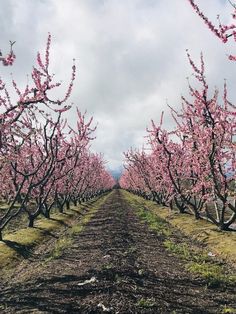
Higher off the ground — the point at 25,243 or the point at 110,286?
the point at 25,243

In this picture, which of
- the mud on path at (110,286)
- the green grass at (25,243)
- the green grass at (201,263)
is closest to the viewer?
the mud on path at (110,286)

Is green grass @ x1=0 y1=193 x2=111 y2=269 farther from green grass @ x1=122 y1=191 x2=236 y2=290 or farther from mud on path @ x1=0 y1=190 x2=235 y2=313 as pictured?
green grass @ x1=122 y1=191 x2=236 y2=290

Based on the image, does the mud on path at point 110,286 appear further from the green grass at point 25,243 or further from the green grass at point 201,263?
the green grass at point 25,243

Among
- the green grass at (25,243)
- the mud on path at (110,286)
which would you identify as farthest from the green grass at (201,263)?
the green grass at (25,243)

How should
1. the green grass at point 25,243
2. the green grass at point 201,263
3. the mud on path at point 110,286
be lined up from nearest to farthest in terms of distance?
the mud on path at point 110,286 → the green grass at point 201,263 → the green grass at point 25,243

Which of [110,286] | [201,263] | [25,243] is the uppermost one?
[25,243]

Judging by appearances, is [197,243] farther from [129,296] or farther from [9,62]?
[9,62]

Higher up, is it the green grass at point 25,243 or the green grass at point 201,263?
the green grass at point 25,243

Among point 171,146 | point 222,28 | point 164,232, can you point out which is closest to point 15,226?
point 164,232

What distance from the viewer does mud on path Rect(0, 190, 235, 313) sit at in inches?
480

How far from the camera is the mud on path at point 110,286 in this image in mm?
12188

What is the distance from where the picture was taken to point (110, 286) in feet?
44.9

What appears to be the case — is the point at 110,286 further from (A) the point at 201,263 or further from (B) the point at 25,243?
(B) the point at 25,243

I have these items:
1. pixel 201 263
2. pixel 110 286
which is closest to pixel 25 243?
pixel 201 263
